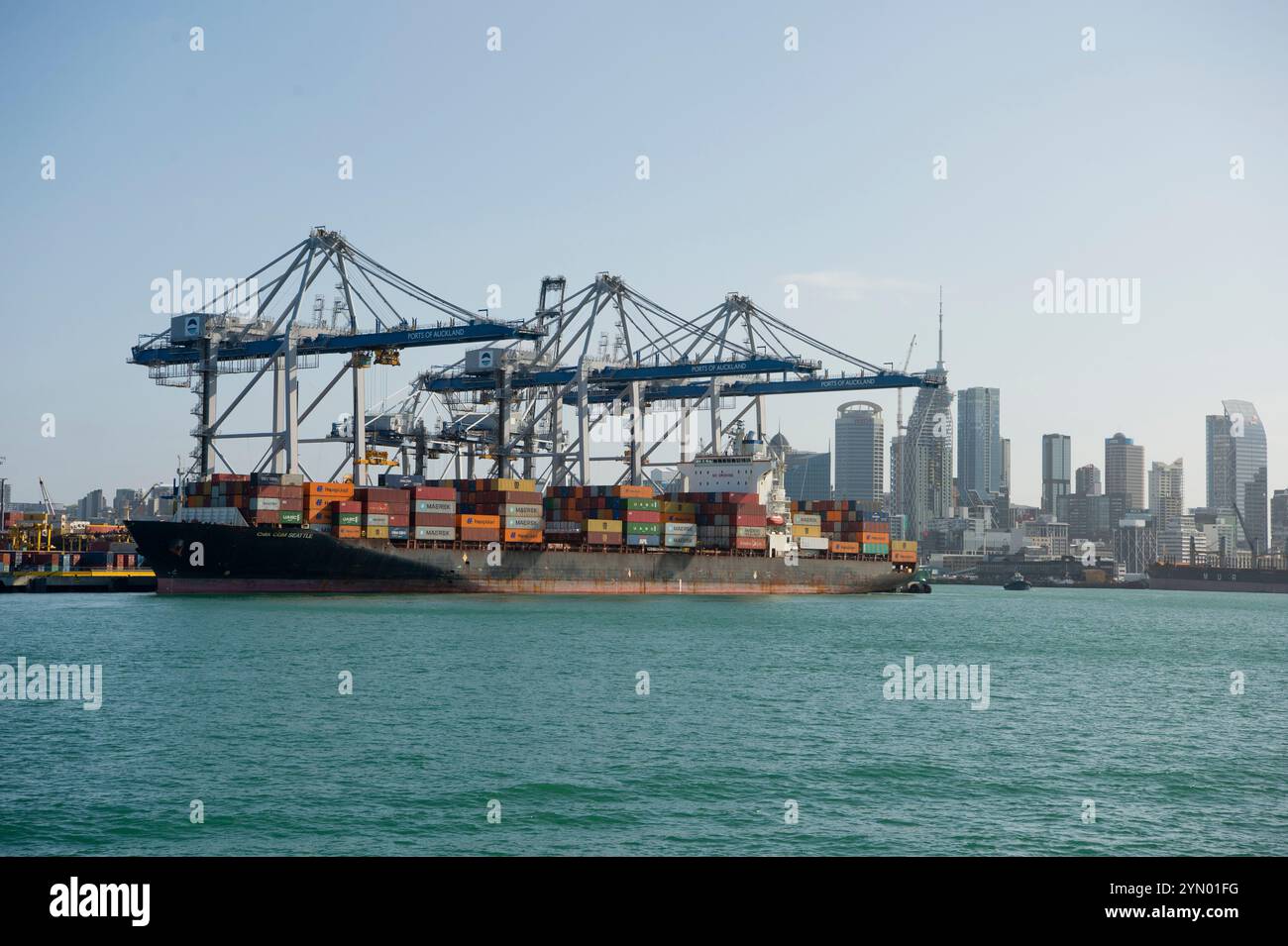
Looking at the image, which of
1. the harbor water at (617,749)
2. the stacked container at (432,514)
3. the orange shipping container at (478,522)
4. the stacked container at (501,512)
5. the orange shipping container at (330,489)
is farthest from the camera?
the stacked container at (501,512)

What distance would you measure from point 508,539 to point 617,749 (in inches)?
1954

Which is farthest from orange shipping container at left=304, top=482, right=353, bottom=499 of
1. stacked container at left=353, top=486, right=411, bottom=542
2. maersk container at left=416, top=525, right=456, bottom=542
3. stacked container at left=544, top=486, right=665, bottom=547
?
stacked container at left=544, top=486, right=665, bottom=547

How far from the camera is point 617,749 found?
74.0 ft

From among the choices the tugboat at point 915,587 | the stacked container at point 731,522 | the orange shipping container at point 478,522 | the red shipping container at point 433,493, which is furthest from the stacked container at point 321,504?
the tugboat at point 915,587

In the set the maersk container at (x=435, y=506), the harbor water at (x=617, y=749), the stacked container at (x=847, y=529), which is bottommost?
the harbor water at (x=617, y=749)

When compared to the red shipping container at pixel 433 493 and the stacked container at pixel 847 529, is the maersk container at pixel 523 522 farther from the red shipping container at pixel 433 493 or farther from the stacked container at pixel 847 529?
the stacked container at pixel 847 529

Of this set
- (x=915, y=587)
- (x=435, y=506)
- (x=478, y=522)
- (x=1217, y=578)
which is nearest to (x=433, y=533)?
(x=435, y=506)

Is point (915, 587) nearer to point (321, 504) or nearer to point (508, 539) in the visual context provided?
point (508, 539)

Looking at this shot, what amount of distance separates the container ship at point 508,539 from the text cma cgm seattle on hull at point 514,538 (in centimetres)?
8

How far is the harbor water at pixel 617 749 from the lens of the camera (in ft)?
55.6

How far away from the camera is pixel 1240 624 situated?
244 ft

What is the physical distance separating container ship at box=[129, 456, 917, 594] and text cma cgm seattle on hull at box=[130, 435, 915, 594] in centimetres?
8
